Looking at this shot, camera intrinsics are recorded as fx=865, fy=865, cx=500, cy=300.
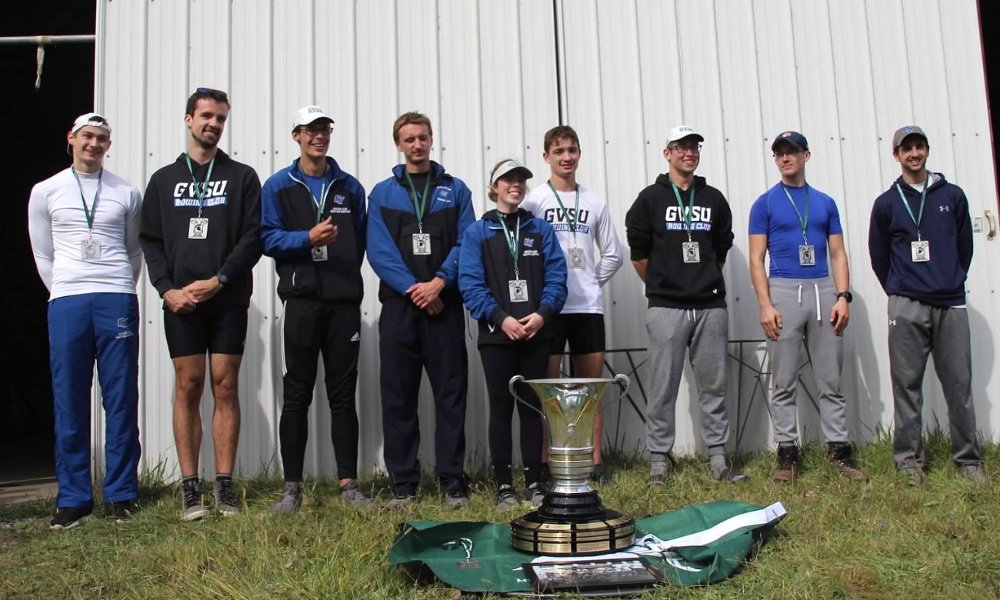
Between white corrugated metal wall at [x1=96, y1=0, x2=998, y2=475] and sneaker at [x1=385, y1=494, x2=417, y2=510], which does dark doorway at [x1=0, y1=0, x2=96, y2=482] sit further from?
sneaker at [x1=385, y1=494, x2=417, y2=510]

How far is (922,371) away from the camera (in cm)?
438

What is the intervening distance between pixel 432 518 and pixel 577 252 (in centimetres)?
161

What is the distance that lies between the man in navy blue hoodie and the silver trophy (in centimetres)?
192

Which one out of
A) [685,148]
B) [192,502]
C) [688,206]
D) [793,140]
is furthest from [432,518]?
[793,140]

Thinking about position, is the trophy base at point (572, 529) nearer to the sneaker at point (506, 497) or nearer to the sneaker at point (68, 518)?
the sneaker at point (506, 497)

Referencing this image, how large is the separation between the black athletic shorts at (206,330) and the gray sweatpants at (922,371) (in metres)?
3.27

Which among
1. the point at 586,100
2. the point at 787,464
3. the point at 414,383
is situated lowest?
the point at 787,464

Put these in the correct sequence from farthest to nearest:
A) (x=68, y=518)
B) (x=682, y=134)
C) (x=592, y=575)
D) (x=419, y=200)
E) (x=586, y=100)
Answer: (x=586, y=100) < (x=682, y=134) < (x=419, y=200) < (x=68, y=518) < (x=592, y=575)

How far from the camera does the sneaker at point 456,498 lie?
391 centimetres

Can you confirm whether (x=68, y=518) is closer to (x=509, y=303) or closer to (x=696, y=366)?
(x=509, y=303)

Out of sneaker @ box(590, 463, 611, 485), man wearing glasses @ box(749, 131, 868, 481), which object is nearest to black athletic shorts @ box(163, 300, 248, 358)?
sneaker @ box(590, 463, 611, 485)

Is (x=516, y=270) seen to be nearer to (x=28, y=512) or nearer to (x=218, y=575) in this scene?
(x=218, y=575)

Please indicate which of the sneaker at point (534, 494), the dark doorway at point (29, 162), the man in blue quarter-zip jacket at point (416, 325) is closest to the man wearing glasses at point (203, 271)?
the man in blue quarter-zip jacket at point (416, 325)

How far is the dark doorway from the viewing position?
891 cm
